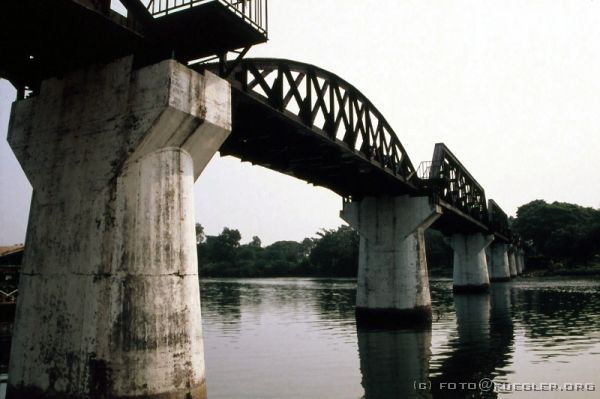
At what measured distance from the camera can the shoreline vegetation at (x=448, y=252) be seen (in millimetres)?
103250

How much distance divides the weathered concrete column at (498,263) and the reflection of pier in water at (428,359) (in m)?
63.4

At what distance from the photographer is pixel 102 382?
8828 mm

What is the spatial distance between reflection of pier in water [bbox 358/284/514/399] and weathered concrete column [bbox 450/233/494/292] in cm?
2952

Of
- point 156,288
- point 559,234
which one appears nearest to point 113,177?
point 156,288

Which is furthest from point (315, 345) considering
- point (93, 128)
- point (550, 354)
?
point (93, 128)

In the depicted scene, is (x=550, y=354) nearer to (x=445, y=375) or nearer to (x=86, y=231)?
(x=445, y=375)

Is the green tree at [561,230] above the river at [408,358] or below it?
above

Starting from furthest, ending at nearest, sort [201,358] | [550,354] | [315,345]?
[315,345]
[550,354]
[201,358]

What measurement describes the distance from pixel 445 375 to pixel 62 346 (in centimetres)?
1137

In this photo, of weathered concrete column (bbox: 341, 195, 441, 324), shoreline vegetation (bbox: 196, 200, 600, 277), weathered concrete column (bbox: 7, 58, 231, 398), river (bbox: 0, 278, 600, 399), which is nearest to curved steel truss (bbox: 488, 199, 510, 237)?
shoreline vegetation (bbox: 196, 200, 600, 277)

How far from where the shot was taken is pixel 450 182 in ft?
112

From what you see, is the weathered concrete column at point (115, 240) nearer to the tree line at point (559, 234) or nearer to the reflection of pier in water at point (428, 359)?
the reflection of pier in water at point (428, 359)

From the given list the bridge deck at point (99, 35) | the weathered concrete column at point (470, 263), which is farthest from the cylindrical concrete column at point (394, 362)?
the weathered concrete column at point (470, 263)

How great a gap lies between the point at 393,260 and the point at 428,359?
12.3m
